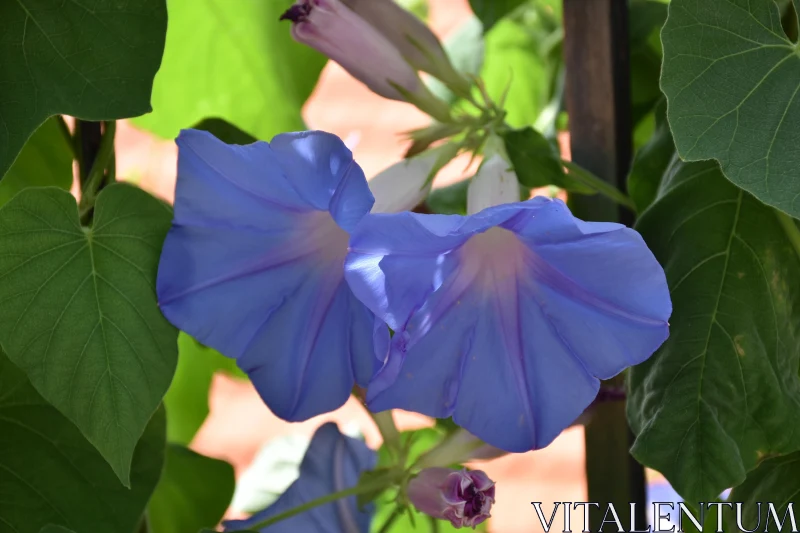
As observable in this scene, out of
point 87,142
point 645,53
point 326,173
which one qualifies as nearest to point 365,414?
point 645,53

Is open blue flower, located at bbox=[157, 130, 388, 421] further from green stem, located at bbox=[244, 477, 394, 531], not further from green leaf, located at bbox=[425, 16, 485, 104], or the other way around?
green leaf, located at bbox=[425, 16, 485, 104]

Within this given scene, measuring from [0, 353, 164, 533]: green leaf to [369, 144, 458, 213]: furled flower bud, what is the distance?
244 mm

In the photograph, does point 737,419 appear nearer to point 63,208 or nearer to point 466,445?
point 466,445

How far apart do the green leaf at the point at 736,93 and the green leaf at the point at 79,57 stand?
1.01ft

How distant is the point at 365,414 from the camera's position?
2096mm

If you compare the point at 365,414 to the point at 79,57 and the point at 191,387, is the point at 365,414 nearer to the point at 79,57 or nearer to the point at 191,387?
the point at 191,387

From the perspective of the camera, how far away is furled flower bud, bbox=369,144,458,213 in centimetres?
65

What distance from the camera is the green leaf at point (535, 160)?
2.16ft

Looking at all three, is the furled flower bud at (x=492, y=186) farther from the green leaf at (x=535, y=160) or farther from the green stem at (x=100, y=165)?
the green stem at (x=100, y=165)

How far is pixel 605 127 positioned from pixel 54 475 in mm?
480

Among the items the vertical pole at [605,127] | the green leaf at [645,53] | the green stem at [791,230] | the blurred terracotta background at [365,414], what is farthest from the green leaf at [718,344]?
the blurred terracotta background at [365,414]

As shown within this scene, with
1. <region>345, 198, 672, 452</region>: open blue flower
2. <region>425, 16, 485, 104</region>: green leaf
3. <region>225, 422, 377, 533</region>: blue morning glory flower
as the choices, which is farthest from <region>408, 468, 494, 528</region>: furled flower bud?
<region>425, 16, 485, 104</region>: green leaf

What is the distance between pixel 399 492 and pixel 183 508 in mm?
266

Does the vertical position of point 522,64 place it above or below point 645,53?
above
